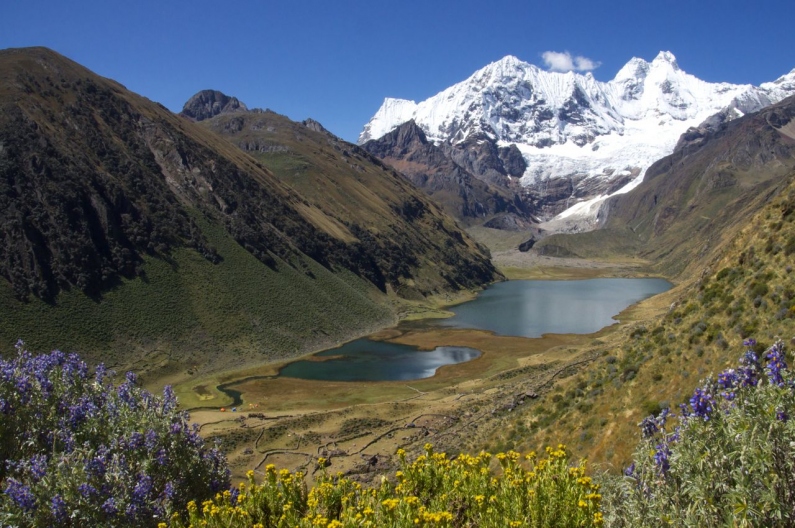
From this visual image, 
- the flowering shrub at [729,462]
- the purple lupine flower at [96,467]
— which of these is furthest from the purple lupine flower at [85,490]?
the flowering shrub at [729,462]

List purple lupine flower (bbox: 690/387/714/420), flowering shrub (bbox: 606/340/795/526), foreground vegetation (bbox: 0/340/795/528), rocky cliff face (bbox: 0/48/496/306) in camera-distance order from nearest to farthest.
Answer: flowering shrub (bbox: 606/340/795/526), foreground vegetation (bbox: 0/340/795/528), purple lupine flower (bbox: 690/387/714/420), rocky cliff face (bbox: 0/48/496/306)

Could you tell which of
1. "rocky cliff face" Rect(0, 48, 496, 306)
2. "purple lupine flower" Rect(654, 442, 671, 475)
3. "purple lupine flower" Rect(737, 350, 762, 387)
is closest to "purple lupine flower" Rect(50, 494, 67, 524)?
"purple lupine flower" Rect(654, 442, 671, 475)

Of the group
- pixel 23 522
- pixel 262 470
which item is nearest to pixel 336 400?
pixel 262 470

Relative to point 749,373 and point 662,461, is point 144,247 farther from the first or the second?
point 749,373

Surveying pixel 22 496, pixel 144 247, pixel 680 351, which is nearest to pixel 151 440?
pixel 22 496

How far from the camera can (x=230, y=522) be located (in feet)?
38.4

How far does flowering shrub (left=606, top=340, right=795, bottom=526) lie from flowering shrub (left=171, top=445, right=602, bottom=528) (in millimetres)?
1168

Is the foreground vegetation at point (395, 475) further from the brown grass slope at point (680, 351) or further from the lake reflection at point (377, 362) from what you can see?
the lake reflection at point (377, 362)

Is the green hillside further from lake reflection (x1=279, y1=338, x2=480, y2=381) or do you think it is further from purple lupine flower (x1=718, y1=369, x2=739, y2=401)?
purple lupine flower (x1=718, y1=369, x2=739, y2=401)

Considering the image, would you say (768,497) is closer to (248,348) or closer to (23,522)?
(23,522)

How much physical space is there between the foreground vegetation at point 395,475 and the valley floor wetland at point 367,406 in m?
28.9

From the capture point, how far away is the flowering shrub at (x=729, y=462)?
8.12 m

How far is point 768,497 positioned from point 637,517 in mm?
2971

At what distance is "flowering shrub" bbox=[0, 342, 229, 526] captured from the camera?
41.8ft
